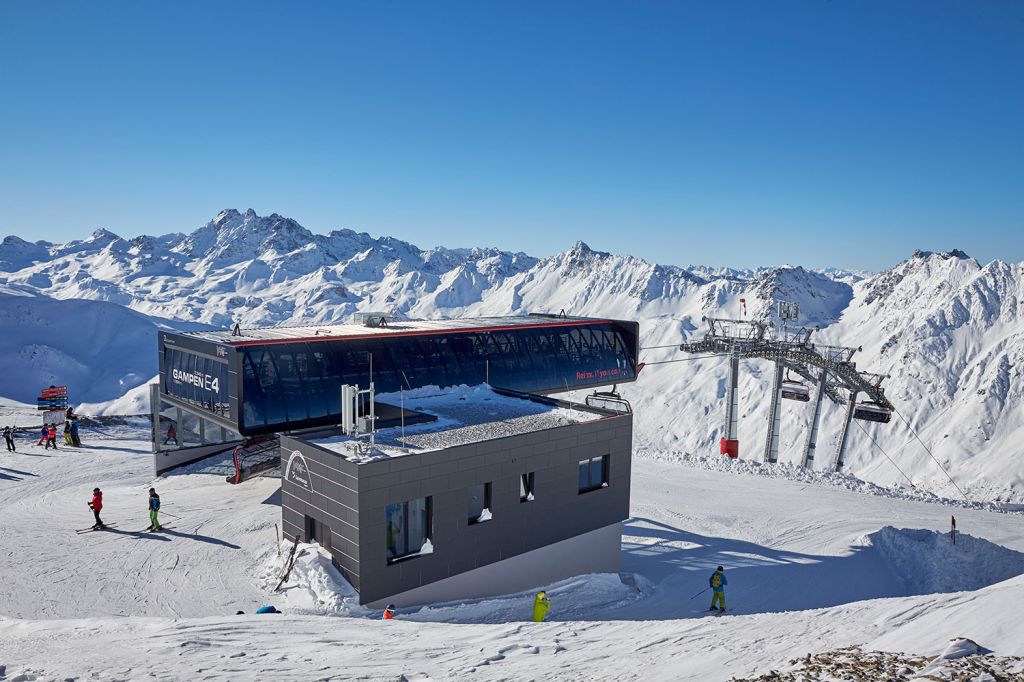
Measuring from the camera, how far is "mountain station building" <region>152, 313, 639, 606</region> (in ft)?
50.5

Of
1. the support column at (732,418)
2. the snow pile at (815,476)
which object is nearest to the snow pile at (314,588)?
the snow pile at (815,476)

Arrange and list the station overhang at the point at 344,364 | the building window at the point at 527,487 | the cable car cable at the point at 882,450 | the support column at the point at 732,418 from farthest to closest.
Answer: the cable car cable at the point at 882,450, the support column at the point at 732,418, the station overhang at the point at 344,364, the building window at the point at 527,487

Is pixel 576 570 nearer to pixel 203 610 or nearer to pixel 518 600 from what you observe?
pixel 518 600

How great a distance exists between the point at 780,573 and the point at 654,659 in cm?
1130

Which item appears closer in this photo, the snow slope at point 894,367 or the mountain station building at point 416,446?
the mountain station building at point 416,446

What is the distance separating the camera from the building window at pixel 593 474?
1952 cm

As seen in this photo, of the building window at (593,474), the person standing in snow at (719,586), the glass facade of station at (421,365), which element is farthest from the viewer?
the glass facade of station at (421,365)

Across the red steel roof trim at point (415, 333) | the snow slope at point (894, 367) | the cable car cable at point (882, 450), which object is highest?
the red steel roof trim at point (415, 333)

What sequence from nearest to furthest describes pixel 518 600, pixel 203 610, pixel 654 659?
pixel 654 659, pixel 203 610, pixel 518 600

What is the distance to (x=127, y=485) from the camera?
26.9 m

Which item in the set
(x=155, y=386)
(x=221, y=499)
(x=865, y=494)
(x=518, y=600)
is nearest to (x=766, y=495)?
(x=865, y=494)

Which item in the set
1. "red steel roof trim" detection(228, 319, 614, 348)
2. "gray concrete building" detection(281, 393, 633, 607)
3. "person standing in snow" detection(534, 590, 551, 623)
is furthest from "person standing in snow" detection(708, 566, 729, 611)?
"red steel roof trim" detection(228, 319, 614, 348)

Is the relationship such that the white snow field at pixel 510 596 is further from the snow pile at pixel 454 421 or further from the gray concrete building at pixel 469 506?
the snow pile at pixel 454 421

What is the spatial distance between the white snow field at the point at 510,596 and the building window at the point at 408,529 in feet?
4.71
